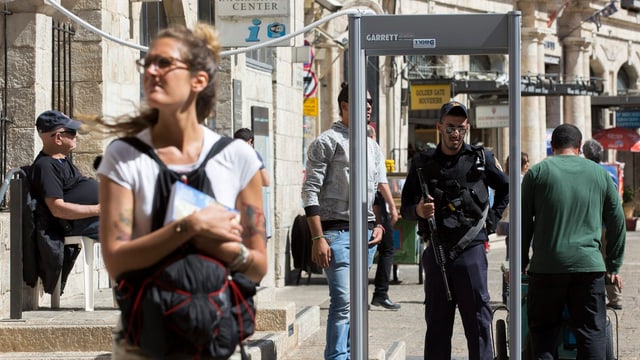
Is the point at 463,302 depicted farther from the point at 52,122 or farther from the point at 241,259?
the point at 241,259

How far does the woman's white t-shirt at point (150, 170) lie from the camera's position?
3.68 m


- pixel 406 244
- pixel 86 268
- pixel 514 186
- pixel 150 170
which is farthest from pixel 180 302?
pixel 406 244

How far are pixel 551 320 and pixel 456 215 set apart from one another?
842mm

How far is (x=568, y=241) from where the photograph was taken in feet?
22.8

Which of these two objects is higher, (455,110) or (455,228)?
(455,110)

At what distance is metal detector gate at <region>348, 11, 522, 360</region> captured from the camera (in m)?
6.39

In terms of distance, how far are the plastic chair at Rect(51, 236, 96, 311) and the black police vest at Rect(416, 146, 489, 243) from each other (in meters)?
2.43

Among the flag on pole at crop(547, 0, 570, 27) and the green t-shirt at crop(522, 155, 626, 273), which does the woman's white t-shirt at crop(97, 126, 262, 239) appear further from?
the flag on pole at crop(547, 0, 570, 27)

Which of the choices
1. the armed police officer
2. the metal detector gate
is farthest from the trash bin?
the metal detector gate

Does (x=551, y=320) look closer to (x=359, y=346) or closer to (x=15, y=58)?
(x=359, y=346)

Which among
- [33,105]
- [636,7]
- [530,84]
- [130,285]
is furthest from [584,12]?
[130,285]

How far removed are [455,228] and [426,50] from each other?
40.1 inches

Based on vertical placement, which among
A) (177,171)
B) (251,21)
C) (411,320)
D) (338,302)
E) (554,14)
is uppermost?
(554,14)

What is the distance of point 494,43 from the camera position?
6434mm
